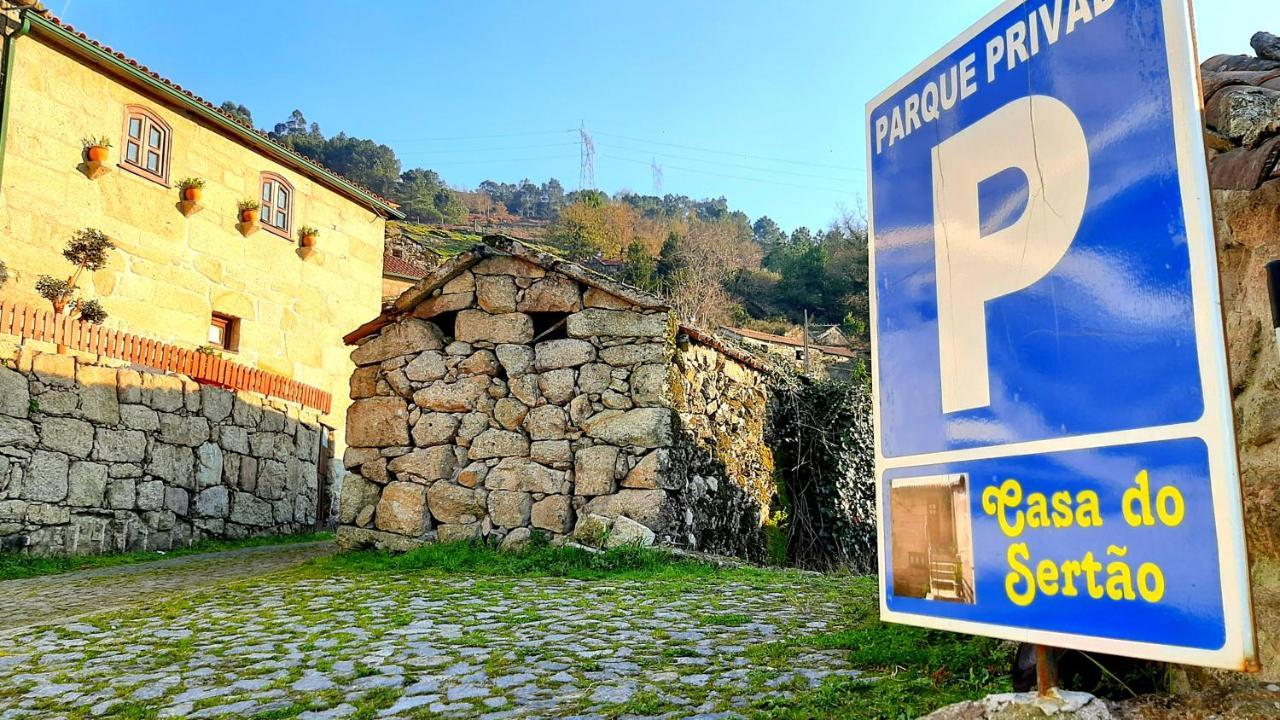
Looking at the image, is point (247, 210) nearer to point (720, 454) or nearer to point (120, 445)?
point (120, 445)

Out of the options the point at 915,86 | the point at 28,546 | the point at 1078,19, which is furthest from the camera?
the point at 28,546

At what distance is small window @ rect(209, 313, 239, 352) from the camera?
42.9ft

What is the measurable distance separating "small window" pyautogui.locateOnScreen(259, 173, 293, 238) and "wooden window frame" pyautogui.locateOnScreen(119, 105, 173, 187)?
5.61 feet

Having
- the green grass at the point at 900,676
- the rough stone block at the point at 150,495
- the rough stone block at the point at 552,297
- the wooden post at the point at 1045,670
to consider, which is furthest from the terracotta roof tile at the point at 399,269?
the wooden post at the point at 1045,670

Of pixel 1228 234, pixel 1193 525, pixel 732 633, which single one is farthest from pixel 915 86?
pixel 732 633

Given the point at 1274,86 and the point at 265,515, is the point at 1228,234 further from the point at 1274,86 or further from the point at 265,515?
the point at 265,515

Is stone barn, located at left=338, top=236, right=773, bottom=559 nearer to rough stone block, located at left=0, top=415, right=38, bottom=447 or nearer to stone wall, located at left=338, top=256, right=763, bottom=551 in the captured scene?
stone wall, located at left=338, top=256, right=763, bottom=551

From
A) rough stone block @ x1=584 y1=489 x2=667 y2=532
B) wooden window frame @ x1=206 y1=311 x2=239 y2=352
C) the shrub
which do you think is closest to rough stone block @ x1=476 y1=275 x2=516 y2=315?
rough stone block @ x1=584 y1=489 x2=667 y2=532

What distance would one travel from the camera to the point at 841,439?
33.9ft

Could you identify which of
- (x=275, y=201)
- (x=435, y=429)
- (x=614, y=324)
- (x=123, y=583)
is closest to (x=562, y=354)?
(x=614, y=324)

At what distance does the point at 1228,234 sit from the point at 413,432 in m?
6.90

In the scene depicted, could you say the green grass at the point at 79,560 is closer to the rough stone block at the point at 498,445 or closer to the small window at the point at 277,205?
the rough stone block at the point at 498,445

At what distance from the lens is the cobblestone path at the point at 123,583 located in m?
5.88

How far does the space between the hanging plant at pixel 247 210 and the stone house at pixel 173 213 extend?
15 cm
